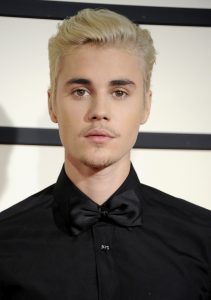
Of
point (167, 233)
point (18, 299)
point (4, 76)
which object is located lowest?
point (18, 299)

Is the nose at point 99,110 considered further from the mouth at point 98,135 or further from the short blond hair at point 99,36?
the short blond hair at point 99,36

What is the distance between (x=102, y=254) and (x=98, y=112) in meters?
0.37

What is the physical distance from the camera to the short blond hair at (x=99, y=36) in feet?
3.80

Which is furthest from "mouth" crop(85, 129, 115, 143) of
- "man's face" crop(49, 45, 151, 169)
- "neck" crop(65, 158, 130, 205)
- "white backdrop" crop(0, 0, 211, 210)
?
"white backdrop" crop(0, 0, 211, 210)

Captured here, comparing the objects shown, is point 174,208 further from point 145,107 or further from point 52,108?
point 52,108

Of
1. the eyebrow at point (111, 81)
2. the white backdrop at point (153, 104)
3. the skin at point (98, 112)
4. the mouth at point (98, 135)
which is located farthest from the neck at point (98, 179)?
the white backdrop at point (153, 104)

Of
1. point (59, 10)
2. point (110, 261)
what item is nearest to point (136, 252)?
point (110, 261)

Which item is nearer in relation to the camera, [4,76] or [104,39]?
[104,39]

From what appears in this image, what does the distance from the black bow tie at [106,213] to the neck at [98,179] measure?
3cm

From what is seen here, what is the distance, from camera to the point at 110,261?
1.11 meters

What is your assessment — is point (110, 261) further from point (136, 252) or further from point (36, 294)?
point (36, 294)

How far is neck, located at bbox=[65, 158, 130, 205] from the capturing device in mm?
1179

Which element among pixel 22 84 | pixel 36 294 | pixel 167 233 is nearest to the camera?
pixel 36 294

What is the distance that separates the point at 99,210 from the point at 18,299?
30 centimetres
